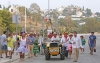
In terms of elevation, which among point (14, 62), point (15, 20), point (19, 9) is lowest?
point (14, 62)

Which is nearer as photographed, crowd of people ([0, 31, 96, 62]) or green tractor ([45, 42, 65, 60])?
crowd of people ([0, 31, 96, 62])

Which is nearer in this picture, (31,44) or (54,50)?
(54,50)

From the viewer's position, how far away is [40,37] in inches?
1023

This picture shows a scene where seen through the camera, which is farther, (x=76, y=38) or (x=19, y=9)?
(x=19, y=9)

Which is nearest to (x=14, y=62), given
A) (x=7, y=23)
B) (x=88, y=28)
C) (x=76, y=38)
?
(x=76, y=38)

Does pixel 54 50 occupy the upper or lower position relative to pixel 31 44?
lower

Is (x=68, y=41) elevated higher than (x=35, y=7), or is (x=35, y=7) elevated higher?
(x=35, y=7)

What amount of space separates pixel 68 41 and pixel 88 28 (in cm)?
13844

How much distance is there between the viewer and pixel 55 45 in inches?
784

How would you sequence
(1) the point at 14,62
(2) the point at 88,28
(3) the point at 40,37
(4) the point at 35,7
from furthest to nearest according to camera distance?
(2) the point at 88,28 < (4) the point at 35,7 < (3) the point at 40,37 < (1) the point at 14,62

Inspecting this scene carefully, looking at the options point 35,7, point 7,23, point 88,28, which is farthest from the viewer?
point 88,28

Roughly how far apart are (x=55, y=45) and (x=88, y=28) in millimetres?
140253

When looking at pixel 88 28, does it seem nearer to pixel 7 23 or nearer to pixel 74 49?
pixel 7 23

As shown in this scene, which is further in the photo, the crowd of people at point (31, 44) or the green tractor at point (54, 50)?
the green tractor at point (54, 50)
